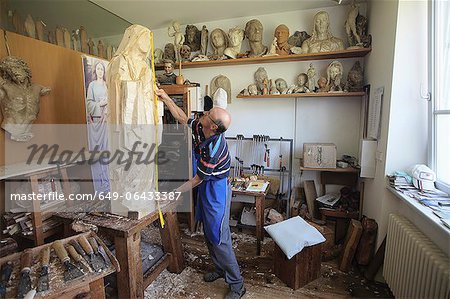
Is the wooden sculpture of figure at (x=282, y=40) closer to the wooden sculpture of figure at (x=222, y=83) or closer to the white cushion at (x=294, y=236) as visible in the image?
the wooden sculpture of figure at (x=222, y=83)

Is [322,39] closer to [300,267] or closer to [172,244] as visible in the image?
[300,267]

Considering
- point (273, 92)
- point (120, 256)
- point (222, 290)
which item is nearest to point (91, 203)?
point (120, 256)

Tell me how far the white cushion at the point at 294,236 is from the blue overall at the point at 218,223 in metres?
0.41

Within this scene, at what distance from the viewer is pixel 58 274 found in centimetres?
112

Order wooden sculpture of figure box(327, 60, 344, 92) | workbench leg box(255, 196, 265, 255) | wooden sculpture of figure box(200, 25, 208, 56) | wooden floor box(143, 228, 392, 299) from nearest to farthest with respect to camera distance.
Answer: wooden floor box(143, 228, 392, 299), workbench leg box(255, 196, 265, 255), wooden sculpture of figure box(327, 60, 344, 92), wooden sculpture of figure box(200, 25, 208, 56)

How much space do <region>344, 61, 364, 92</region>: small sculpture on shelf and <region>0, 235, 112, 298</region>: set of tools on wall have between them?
105 inches

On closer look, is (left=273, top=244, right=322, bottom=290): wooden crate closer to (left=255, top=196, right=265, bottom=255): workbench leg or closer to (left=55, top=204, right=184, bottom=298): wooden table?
(left=255, top=196, right=265, bottom=255): workbench leg

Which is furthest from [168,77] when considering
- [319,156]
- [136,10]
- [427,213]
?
[427,213]

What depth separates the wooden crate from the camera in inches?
72.6

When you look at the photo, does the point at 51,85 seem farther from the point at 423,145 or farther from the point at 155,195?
the point at 423,145

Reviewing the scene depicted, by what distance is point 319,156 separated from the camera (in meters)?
2.53

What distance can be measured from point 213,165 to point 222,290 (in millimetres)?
1038

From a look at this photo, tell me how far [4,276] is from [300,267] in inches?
71.4

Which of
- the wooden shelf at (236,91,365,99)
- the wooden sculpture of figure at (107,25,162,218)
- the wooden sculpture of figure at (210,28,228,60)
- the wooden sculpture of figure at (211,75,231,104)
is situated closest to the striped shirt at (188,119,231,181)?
the wooden sculpture of figure at (107,25,162,218)
